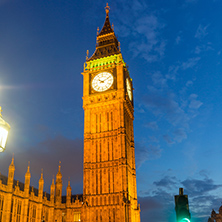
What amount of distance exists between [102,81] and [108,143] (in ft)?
44.3

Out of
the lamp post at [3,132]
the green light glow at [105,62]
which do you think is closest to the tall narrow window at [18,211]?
the green light glow at [105,62]

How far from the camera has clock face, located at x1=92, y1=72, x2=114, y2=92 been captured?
6306 cm

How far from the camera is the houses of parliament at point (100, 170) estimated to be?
5256cm

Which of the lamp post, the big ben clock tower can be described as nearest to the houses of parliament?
the big ben clock tower

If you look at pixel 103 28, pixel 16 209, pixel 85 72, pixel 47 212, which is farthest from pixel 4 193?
pixel 103 28

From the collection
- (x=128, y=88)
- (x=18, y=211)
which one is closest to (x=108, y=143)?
(x=128, y=88)

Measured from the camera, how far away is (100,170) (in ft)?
188

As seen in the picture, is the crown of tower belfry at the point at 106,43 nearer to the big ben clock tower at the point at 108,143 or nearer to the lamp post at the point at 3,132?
the big ben clock tower at the point at 108,143

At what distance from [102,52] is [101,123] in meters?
17.7

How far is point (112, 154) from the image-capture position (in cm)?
5778

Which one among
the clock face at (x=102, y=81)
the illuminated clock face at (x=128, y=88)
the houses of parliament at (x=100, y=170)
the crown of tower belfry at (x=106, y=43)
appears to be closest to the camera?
the houses of parliament at (x=100, y=170)

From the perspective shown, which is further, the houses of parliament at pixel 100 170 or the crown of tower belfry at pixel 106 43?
the crown of tower belfry at pixel 106 43

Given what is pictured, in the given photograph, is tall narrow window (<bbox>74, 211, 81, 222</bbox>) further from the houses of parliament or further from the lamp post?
the lamp post

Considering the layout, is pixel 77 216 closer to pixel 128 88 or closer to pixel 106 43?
pixel 128 88
